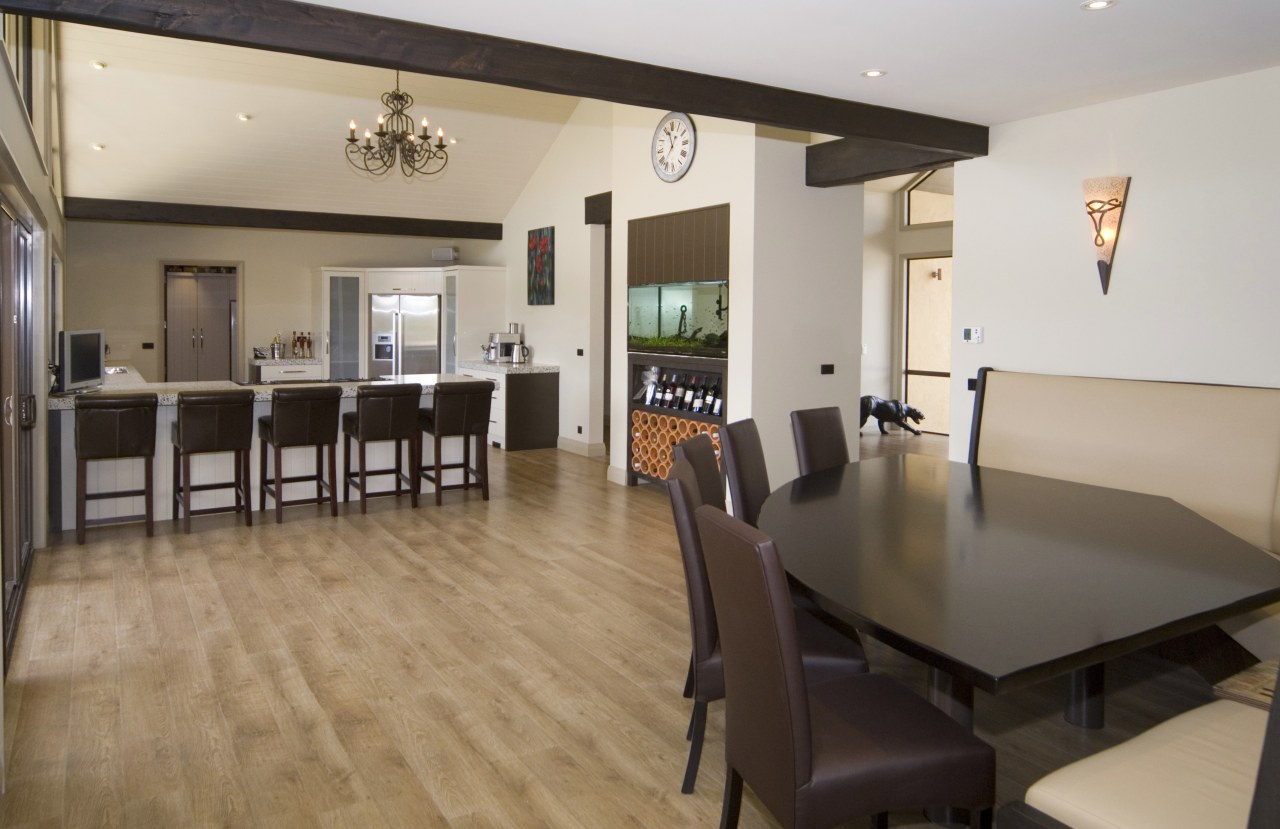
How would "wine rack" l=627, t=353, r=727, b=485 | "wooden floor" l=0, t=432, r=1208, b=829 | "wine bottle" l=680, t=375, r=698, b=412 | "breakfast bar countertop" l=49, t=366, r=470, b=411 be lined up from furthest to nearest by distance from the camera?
"wine bottle" l=680, t=375, r=698, b=412, "wine rack" l=627, t=353, r=727, b=485, "breakfast bar countertop" l=49, t=366, r=470, b=411, "wooden floor" l=0, t=432, r=1208, b=829

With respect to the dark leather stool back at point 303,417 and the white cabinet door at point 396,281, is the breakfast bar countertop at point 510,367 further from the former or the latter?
the dark leather stool back at point 303,417

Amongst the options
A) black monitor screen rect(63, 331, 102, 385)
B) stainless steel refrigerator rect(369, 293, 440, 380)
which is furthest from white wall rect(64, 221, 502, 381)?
black monitor screen rect(63, 331, 102, 385)

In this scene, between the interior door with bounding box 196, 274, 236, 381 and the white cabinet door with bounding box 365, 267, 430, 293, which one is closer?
the white cabinet door with bounding box 365, 267, 430, 293

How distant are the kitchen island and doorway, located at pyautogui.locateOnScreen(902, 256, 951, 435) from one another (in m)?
6.61

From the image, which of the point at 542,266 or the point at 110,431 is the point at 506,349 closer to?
the point at 542,266

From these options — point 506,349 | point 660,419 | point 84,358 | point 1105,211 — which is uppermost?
point 1105,211

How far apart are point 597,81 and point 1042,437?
280 centimetres

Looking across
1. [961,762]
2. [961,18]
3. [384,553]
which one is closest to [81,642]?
[384,553]

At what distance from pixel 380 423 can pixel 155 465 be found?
143cm

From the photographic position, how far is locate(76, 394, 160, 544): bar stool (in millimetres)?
5168

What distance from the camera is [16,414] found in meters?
4.00

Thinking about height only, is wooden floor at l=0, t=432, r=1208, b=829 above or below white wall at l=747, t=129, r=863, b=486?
below

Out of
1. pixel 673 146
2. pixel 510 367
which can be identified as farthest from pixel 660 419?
pixel 510 367

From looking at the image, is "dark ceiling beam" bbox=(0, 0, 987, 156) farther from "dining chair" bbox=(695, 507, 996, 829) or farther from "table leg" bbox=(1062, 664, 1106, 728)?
"table leg" bbox=(1062, 664, 1106, 728)
